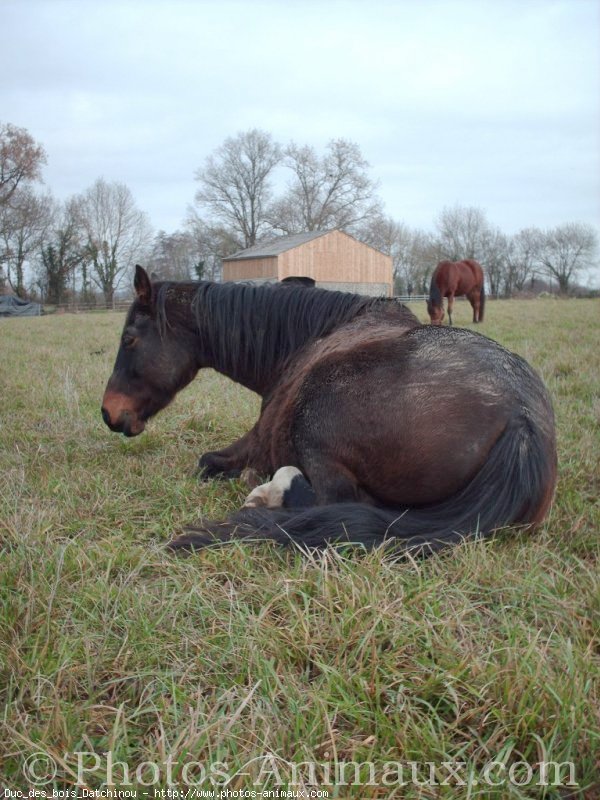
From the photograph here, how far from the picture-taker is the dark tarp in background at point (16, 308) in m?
36.9

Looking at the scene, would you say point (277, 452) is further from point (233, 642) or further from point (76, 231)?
point (76, 231)

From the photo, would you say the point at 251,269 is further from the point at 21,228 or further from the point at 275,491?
the point at 275,491

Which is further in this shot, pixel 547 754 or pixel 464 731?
pixel 464 731

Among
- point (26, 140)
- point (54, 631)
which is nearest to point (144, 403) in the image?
point (54, 631)

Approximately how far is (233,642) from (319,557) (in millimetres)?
642

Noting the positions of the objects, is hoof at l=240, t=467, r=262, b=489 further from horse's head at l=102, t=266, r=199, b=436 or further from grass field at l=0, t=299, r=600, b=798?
horse's head at l=102, t=266, r=199, b=436

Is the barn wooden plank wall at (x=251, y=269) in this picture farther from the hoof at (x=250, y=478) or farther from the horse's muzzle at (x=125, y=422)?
the hoof at (x=250, y=478)

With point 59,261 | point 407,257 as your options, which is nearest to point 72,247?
point 59,261

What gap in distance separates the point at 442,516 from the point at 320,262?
135 feet

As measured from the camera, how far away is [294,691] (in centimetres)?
165

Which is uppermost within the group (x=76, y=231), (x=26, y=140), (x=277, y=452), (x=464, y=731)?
(x=26, y=140)

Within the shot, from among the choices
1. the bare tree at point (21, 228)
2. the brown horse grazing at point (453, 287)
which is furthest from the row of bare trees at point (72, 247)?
the brown horse grazing at point (453, 287)

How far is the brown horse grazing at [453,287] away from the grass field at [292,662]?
14.0m

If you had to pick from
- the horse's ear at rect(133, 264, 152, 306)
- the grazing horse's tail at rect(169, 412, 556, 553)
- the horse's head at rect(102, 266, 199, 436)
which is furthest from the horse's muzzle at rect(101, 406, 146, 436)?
the grazing horse's tail at rect(169, 412, 556, 553)
